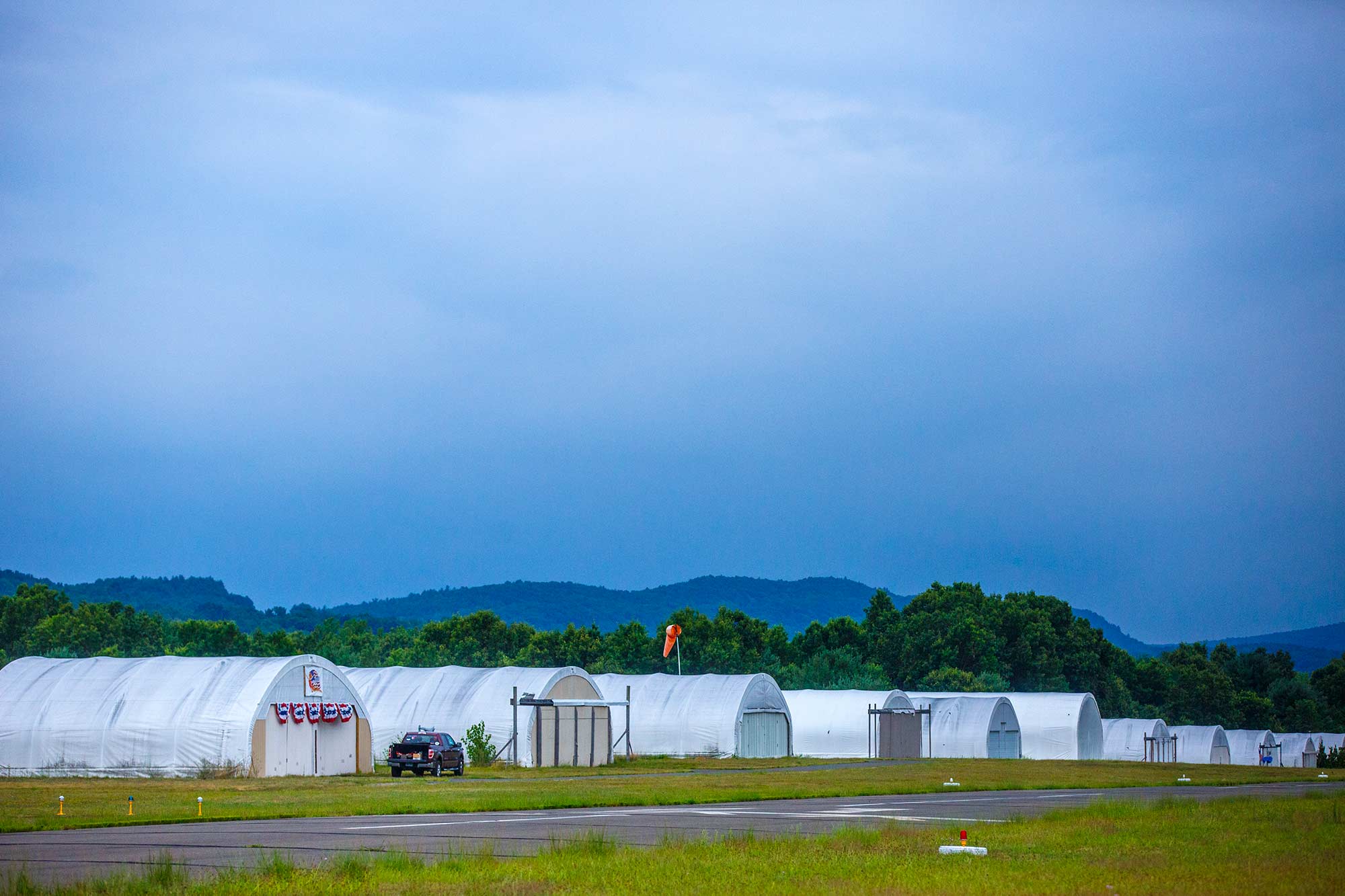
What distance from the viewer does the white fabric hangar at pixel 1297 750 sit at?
105 meters

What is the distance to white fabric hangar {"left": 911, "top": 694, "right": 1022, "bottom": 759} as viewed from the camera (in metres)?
74.8

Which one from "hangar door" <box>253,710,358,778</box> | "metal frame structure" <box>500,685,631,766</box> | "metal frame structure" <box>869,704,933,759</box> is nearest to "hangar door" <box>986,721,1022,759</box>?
"metal frame structure" <box>869,704,933,759</box>

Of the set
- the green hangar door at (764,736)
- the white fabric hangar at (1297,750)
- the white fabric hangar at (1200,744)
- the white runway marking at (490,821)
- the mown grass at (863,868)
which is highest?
the mown grass at (863,868)

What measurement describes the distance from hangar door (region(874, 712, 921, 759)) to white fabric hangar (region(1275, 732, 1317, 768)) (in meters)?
41.4

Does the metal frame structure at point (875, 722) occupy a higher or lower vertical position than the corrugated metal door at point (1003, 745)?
higher

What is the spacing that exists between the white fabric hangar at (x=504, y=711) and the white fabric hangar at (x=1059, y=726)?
78.3ft

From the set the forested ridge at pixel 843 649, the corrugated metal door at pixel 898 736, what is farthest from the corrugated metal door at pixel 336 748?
the forested ridge at pixel 843 649

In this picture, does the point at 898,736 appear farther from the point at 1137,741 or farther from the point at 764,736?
the point at 1137,741

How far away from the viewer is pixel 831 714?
75000 mm

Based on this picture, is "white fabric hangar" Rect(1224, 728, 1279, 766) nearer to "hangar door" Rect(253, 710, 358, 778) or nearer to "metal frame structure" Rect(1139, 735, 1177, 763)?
"metal frame structure" Rect(1139, 735, 1177, 763)

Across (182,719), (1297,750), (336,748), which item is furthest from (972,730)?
(1297,750)

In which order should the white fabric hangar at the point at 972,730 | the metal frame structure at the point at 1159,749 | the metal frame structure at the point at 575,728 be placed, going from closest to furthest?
the metal frame structure at the point at 575,728 → the white fabric hangar at the point at 972,730 → the metal frame structure at the point at 1159,749

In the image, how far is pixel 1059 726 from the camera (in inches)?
3029

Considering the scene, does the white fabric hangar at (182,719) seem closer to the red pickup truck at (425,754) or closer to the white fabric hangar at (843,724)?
the red pickup truck at (425,754)
